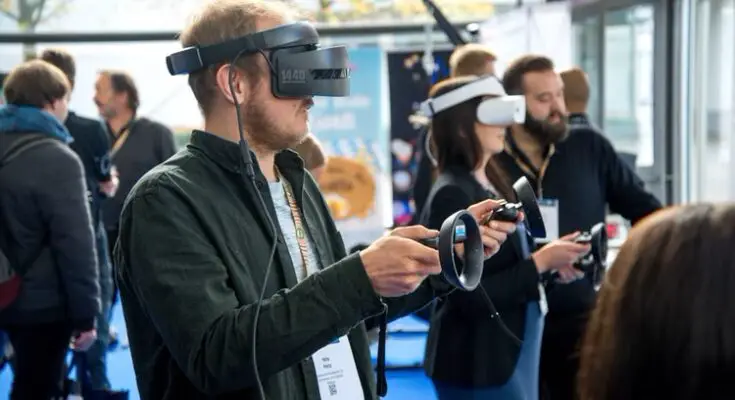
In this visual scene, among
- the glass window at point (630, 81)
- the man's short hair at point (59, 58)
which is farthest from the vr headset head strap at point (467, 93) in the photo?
the glass window at point (630, 81)

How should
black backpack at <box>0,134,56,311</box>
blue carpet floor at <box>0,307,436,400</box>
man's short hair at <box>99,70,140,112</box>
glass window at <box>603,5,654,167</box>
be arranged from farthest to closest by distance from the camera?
glass window at <box>603,5,654,167</box> < man's short hair at <box>99,70,140,112</box> < blue carpet floor at <box>0,307,436,400</box> < black backpack at <box>0,134,56,311</box>

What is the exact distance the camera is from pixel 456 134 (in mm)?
2799

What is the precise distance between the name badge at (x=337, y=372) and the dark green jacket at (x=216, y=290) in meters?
0.03

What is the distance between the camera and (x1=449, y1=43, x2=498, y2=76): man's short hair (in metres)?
4.02

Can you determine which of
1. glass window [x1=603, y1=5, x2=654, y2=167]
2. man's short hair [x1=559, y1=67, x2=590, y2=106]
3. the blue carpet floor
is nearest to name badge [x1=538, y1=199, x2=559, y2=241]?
man's short hair [x1=559, y1=67, x2=590, y2=106]

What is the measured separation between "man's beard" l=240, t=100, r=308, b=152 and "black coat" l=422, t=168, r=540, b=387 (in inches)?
39.8

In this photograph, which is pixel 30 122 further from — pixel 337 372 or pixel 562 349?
pixel 337 372

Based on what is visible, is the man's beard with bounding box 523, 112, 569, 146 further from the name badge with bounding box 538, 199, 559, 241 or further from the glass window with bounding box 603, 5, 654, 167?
the glass window with bounding box 603, 5, 654, 167

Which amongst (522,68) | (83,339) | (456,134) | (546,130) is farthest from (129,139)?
(456,134)

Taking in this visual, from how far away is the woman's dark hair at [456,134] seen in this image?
2.77m

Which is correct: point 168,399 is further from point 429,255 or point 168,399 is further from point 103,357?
point 103,357

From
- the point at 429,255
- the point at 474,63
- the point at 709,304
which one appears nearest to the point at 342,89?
the point at 429,255

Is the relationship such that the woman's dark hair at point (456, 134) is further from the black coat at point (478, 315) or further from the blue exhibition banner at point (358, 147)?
the blue exhibition banner at point (358, 147)

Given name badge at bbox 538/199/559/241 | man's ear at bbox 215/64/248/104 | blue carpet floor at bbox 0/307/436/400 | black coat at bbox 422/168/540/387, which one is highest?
man's ear at bbox 215/64/248/104
